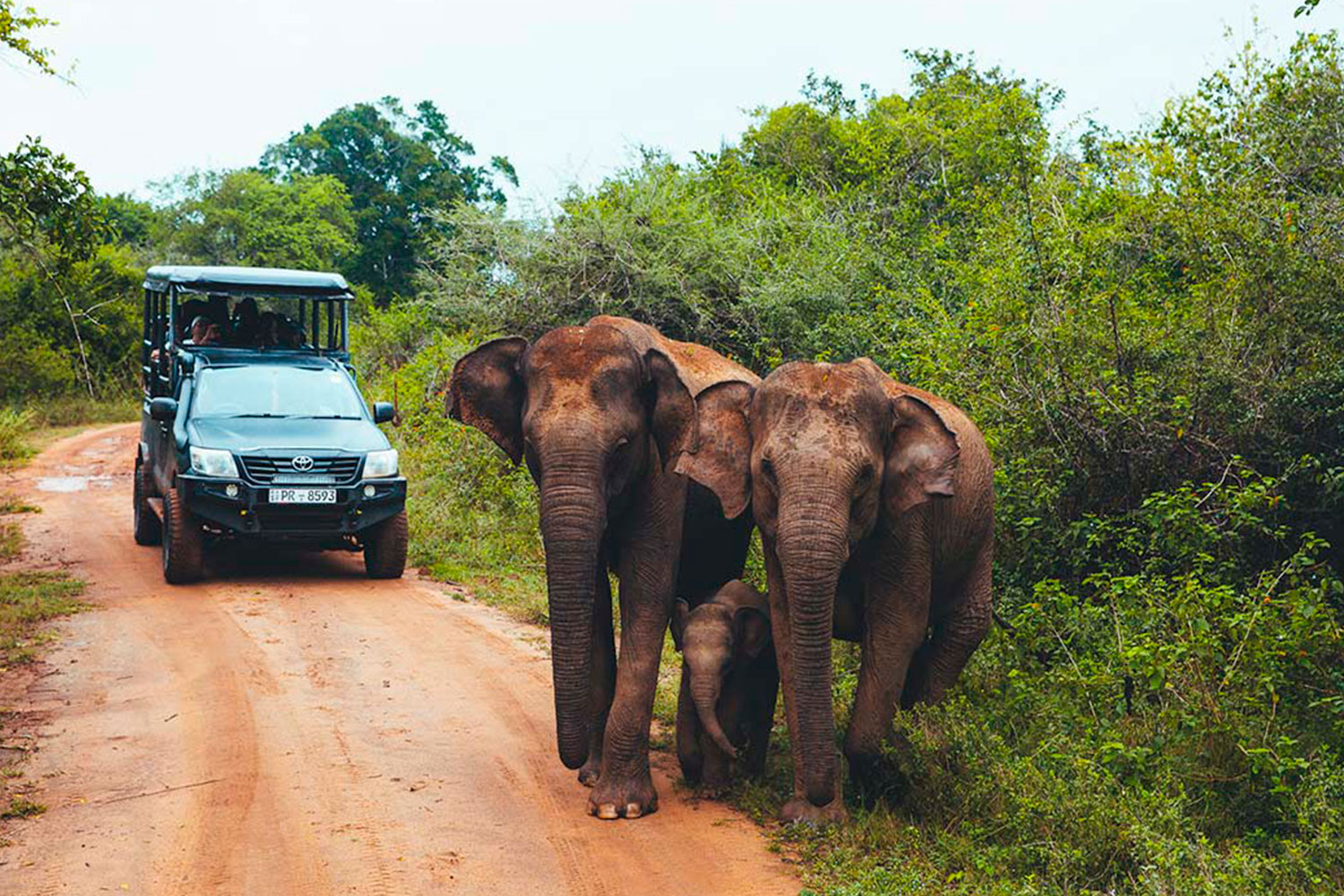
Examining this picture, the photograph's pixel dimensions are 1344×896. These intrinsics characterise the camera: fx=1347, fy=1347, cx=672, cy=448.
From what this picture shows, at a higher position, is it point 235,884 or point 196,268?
point 196,268

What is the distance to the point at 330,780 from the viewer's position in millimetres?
7242

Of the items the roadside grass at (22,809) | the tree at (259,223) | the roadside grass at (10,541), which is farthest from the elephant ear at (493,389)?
the tree at (259,223)

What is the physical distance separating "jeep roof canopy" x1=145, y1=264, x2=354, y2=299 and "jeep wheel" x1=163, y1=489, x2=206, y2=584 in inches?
103

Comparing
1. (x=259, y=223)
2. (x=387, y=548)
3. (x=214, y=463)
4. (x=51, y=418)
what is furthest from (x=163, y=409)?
(x=259, y=223)

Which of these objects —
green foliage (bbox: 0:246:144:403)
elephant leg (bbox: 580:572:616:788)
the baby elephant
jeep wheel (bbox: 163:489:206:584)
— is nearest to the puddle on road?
green foliage (bbox: 0:246:144:403)

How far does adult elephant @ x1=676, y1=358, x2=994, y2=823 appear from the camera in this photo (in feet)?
19.9

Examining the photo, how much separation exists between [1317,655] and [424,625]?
6920mm

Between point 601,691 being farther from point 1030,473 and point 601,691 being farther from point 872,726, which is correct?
point 1030,473

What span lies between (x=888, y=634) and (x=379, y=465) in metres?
7.60

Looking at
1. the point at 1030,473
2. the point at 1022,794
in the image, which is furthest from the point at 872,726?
the point at 1030,473

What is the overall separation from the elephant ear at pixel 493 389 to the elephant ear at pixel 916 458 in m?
1.97

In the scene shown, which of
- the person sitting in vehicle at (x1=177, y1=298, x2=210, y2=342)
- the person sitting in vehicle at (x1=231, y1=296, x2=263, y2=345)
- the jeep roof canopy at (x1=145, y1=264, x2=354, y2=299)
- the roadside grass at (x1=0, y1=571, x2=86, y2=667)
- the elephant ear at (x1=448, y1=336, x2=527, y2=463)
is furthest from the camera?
the person sitting in vehicle at (x1=231, y1=296, x2=263, y2=345)

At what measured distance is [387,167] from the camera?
60.8m

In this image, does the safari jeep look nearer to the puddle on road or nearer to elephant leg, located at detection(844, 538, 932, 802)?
the puddle on road
